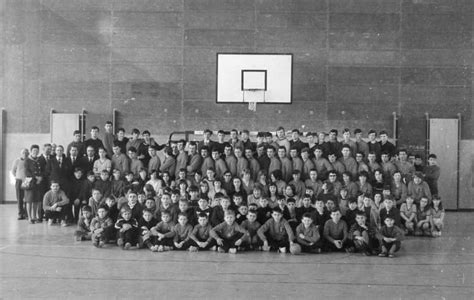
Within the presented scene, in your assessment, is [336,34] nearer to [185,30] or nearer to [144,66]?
[185,30]

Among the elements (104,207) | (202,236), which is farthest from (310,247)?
(104,207)

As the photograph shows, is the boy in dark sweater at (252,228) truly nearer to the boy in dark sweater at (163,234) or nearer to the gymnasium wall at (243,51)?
the boy in dark sweater at (163,234)

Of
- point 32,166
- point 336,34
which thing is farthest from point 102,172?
point 336,34

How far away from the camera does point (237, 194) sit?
37.1ft

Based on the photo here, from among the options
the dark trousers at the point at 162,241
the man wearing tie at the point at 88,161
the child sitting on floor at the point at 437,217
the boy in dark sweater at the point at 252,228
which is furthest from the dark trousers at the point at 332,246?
the man wearing tie at the point at 88,161

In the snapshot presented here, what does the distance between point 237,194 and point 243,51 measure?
6409 millimetres

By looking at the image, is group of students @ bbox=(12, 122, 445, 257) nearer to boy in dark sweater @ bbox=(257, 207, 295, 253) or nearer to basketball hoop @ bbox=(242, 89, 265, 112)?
boy in dark sweater @ bbox=(257, 207, 295, 253)

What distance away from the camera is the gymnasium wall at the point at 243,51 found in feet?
54.3

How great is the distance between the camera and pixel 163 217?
10.3 metres

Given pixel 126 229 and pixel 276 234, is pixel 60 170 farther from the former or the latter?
pixel 276 234

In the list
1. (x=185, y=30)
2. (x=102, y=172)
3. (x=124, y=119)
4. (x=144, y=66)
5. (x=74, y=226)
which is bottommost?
(x=74, y=226)

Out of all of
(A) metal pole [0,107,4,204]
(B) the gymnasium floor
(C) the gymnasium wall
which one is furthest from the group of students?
(A) metal pole [0,107,4,204]

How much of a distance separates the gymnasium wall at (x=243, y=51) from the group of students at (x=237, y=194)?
2198 mm

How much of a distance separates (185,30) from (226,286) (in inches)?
419
